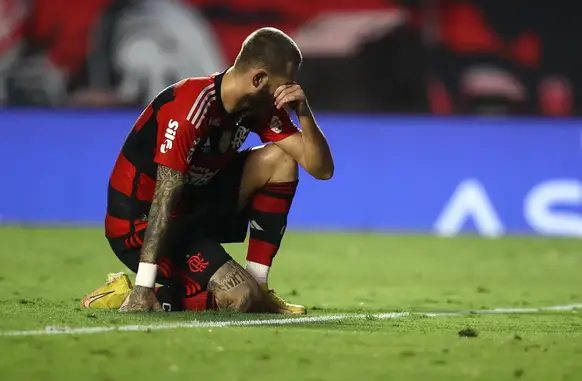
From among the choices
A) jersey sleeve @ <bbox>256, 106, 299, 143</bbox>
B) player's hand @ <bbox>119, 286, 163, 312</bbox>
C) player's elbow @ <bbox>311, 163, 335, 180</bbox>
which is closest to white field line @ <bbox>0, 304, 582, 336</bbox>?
player's hand @ <bbox>119, 286, 163, 312</bbox>

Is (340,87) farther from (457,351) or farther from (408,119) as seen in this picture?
(457,351)

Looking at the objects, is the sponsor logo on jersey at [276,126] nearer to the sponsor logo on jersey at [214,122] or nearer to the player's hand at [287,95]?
the sponsor logo on jersey at [214,122]

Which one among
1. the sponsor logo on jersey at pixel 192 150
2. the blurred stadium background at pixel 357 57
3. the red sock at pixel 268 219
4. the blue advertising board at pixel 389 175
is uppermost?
the blurred stadium background at pixel 357 57

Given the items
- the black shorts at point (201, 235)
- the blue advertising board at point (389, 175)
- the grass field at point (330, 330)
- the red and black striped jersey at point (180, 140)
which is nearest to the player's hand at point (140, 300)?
the grass field at point (330, 330)

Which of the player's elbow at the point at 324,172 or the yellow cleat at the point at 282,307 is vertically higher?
the player's elbow at the point at 324,172

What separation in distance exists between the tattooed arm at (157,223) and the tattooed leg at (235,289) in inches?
13.9

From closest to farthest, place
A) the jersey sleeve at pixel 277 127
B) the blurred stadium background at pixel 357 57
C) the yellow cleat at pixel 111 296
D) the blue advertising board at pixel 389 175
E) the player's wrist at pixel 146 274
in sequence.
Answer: the player's wrist at pixel 146 274 < the yellow cleat at pixel 111 296 < the jersey sleeve at pixel 277 127 < the blue advertising board at pixel 389 175 < the blurred stadium background at pixel 357 57

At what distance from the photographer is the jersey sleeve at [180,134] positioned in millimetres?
5320

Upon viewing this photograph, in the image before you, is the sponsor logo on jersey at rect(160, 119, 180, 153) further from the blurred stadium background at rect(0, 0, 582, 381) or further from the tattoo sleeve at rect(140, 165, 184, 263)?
the blurred stadium background at rect(0, 0, 582, 381)

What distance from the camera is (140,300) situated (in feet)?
17.5

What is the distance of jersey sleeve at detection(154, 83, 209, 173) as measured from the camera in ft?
17.5

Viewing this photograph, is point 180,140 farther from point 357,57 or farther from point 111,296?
point 357,57

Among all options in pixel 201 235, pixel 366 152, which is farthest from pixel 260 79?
pixel 366 152

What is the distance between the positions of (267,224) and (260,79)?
876 mm
